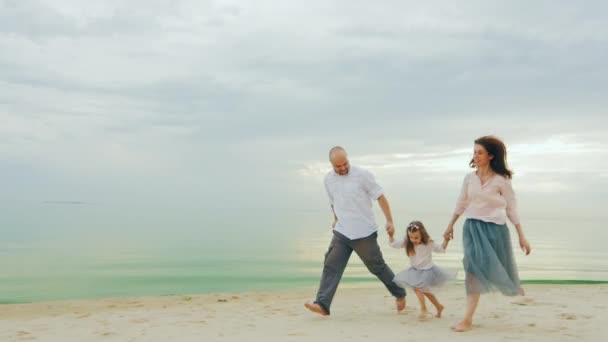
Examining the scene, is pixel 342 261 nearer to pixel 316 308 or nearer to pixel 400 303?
pixel 316 308

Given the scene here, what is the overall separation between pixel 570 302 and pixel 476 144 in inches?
148

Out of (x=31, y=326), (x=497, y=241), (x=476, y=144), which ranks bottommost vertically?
(x=31, y=326)

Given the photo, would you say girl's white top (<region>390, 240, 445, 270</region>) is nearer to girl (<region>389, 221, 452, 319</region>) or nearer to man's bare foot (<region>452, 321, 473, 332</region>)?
girl (<region>389, 221, 452, 319</region>)

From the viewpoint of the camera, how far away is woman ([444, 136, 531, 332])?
219 inches

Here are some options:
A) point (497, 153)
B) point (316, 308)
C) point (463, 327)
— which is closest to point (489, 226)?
point (497, 153)

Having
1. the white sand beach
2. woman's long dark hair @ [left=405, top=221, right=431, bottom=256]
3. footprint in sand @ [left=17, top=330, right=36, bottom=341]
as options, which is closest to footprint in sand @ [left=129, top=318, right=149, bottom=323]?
the white sand beach

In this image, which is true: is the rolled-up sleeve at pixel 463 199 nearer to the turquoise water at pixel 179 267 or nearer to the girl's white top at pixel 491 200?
the girl's white top at pixel 491 200

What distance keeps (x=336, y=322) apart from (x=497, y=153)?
2572 mm

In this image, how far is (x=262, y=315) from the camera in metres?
7.11

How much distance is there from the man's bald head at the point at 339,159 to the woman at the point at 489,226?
4.66ft

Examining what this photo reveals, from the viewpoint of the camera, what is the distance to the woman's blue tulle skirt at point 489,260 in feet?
18.2

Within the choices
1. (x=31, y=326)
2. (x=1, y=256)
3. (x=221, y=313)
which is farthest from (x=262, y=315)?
(x=1, y=256)

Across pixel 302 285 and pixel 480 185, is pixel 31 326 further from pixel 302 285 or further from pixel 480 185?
pixel 302 285

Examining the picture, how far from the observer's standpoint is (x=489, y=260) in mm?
5562
